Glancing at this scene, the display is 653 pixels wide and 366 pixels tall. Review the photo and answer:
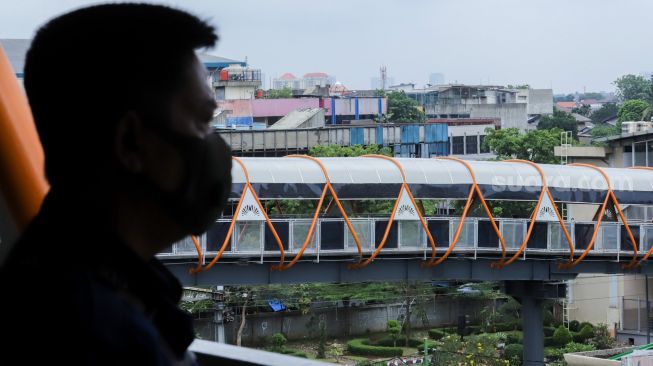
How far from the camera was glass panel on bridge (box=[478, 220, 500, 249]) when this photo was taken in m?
16.6

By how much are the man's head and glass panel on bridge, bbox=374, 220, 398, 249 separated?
14691 mm

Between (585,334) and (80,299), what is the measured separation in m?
23.5

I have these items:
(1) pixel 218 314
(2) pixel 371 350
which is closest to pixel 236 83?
(2) pixel 371 350

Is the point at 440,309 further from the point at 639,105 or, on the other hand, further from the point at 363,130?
the point at 639,105

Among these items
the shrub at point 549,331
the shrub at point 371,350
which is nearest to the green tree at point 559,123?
the shrub at point 549,331

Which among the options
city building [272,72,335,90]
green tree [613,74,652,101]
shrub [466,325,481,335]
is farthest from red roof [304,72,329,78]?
shrub [466,325,481,335]

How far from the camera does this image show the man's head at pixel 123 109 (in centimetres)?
94

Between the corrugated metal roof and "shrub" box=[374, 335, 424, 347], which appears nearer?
the corrugated metal roof

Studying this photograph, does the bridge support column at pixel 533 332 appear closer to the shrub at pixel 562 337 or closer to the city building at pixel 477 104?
the shrub at pixel 562 337

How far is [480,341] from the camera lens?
2198 centimetres

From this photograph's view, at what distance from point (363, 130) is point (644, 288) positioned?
14.3 metres

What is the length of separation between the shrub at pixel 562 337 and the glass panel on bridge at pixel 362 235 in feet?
30.2

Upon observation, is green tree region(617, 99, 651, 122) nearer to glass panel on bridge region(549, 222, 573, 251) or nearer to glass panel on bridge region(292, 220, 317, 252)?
glass panel on bridge region(549, 222, 573, 251)

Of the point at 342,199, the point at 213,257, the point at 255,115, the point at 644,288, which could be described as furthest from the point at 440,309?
the point at 255,115
